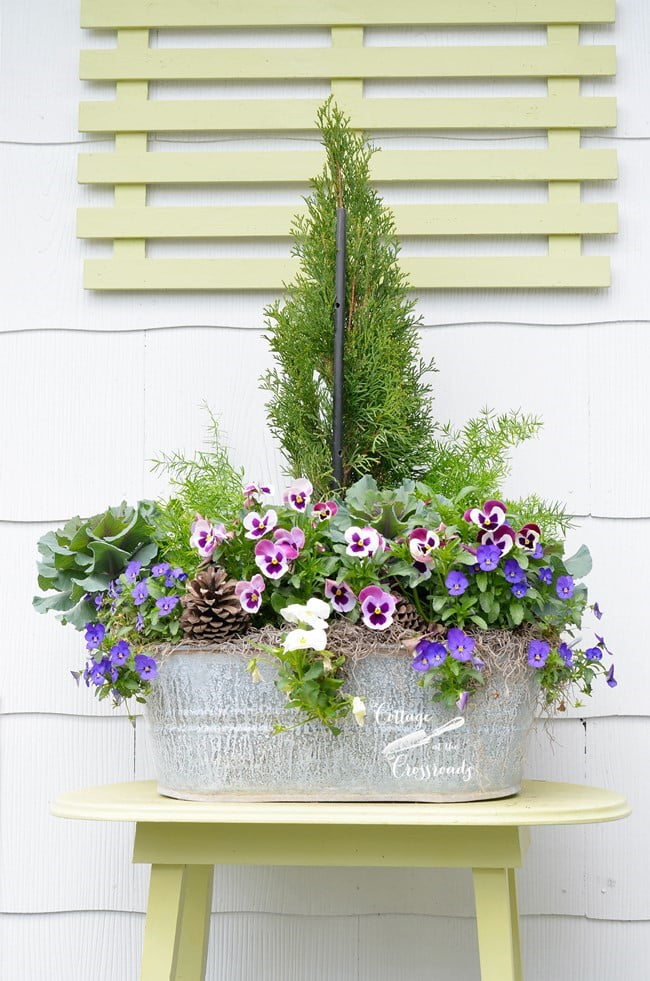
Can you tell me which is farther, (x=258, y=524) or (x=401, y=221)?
(x=401, y=221)

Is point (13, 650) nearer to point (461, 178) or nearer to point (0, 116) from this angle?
point (0, 116)

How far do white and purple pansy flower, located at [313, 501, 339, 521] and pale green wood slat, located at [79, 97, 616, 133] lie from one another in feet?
2.36

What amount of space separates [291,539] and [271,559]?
0.03 meters

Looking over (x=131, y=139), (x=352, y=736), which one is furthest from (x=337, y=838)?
(x=131, y=139)

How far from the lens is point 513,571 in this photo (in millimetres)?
1026

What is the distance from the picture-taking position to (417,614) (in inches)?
41.2

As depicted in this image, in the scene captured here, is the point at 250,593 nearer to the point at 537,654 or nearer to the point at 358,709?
the point at 358,709

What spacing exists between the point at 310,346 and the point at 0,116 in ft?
2.40

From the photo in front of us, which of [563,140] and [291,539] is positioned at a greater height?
[563,140]

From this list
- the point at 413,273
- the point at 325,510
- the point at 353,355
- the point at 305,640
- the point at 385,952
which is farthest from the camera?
the point at 413,273

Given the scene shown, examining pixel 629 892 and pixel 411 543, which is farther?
pixel 629 892

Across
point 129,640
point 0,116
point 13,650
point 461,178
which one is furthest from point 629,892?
point 0,116

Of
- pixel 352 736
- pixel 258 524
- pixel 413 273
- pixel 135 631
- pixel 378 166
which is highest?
pixel 378 166

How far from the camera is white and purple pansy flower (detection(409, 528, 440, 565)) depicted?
1021mm
